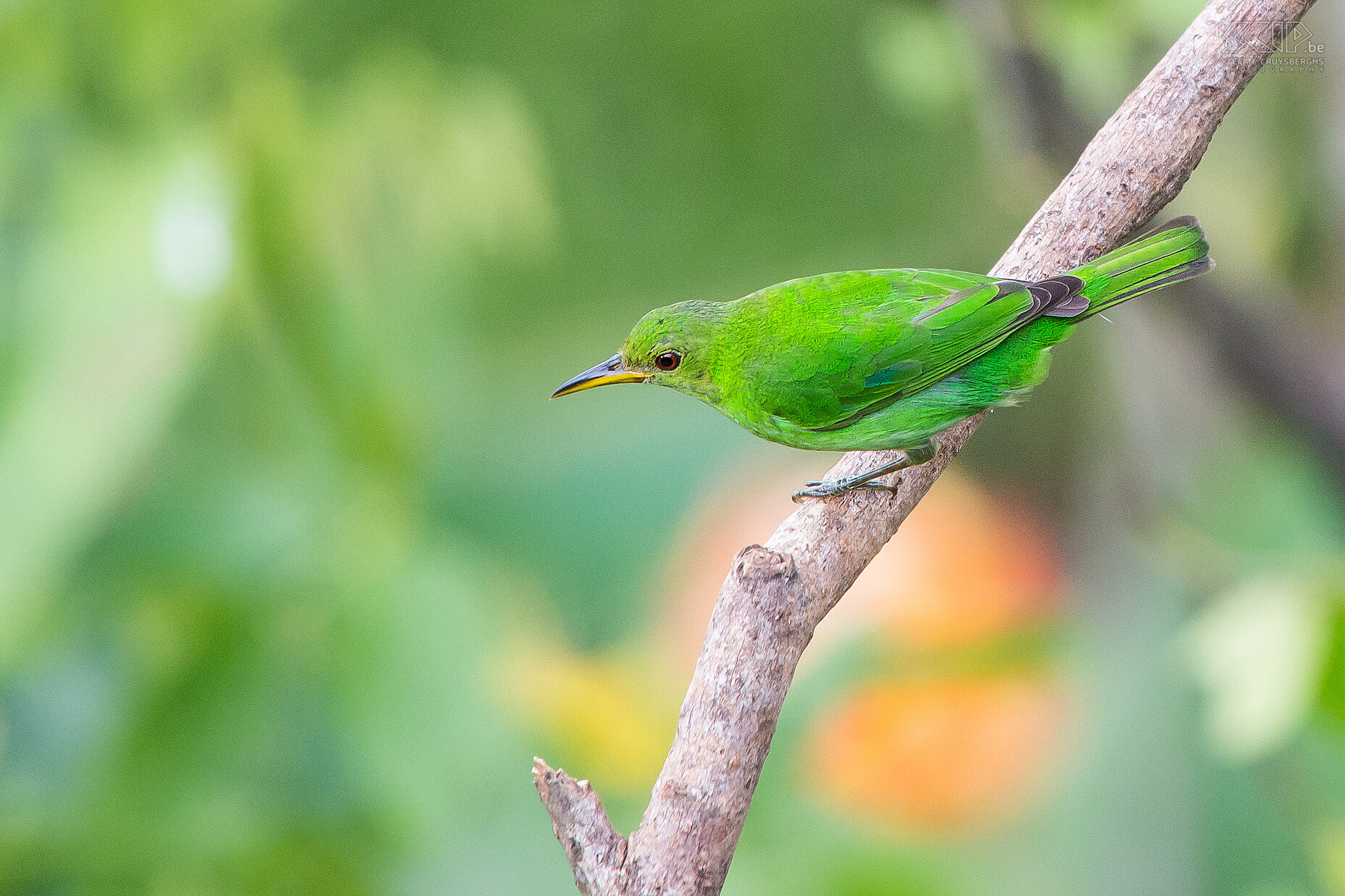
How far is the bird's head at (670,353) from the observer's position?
6.75ft

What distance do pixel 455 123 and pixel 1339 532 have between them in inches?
119

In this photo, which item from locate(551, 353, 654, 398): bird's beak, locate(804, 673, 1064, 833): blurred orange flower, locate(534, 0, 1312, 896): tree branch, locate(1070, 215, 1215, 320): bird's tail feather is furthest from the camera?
locate(804, 673, 1064, 833): blurred orange flower

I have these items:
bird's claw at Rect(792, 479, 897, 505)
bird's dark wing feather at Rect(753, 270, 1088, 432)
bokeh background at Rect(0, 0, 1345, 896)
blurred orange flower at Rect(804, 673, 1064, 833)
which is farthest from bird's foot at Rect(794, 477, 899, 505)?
blurred orange flower at Rect(804, 673, 1064, 833)

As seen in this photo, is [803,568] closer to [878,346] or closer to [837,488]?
[837,488]

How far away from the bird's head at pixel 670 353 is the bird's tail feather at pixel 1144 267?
61 centimetres

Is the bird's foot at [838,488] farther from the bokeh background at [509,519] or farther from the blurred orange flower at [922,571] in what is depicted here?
the blurred orange flower at [922,571]

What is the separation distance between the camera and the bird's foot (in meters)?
1.90

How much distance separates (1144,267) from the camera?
189 cm

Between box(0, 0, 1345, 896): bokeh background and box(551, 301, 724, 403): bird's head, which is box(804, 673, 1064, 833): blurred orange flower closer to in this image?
box(0, 0, 1345, 896): bokeh background

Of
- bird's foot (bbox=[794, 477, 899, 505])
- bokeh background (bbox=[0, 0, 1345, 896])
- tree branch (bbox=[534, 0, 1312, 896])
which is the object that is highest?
tree branch (bbox=[534, 0, 1312, 896])

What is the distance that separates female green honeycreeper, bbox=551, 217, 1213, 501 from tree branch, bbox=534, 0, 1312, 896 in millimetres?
82

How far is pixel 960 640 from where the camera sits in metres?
3.96

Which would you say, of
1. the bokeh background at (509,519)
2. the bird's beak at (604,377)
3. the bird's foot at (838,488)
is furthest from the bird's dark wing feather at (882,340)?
the bokeh background at (509,519)

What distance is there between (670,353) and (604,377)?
0.39ft
